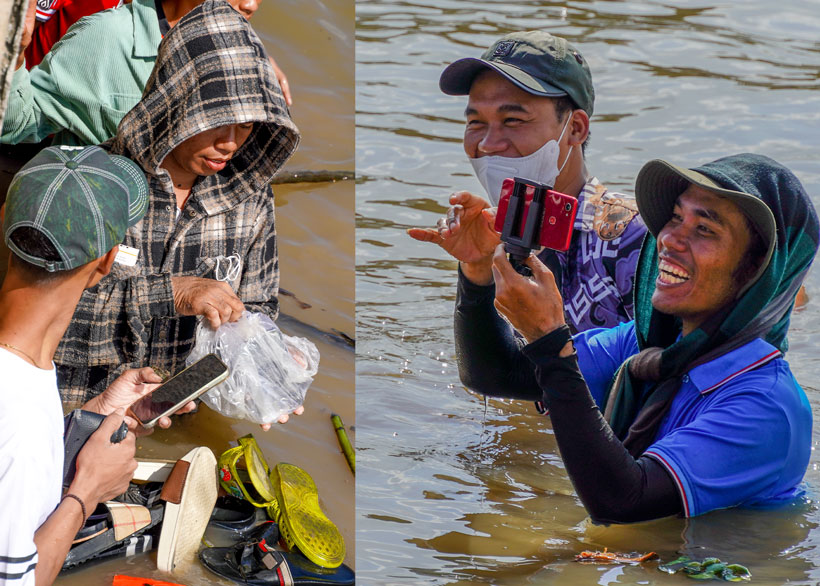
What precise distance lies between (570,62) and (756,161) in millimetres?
887

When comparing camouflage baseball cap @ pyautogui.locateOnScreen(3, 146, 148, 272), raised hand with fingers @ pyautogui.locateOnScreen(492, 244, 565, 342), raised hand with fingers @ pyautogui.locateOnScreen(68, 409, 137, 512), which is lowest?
raised hand with fingers @ pyautogui.locateOnScreen(68, 409, 137, 512)

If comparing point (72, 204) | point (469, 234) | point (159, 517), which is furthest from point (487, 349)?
point (72, 204)

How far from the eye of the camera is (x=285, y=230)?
5.12m

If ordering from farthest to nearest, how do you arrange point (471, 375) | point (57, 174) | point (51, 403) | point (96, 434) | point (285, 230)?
1. point (285, 230)
2. point (471, 375)
3. point (96, 434)
4. point (57, 174)
5. point (51, 403)

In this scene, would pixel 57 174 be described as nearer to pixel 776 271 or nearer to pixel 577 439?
pixel 577 439

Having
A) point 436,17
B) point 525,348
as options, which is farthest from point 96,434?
point 436,17

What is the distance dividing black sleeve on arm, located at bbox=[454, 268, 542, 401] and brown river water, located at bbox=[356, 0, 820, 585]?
Result: 52 cm

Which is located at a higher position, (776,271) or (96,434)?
(776,271)

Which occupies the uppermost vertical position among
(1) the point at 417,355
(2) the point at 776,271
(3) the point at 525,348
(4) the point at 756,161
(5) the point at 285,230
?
(4) the point at 756,161

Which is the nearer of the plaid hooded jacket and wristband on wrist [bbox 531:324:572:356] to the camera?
wristband on wrist [bbox 531:324:572:356]

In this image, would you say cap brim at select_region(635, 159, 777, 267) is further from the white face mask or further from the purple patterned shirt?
the white face mask

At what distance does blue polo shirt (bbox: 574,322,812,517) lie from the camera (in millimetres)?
2986

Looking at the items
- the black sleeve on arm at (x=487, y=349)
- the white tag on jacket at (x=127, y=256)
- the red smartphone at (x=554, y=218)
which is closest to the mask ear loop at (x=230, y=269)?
the white tag on jacket at (x=127, y=256)

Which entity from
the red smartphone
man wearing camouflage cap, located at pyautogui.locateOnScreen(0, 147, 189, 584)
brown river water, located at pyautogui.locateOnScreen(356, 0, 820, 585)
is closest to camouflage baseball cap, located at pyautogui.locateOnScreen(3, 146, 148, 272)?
man wearing camouflage cap, located at pyautogui.locateOnScreen(0, 147, 189, 584)
